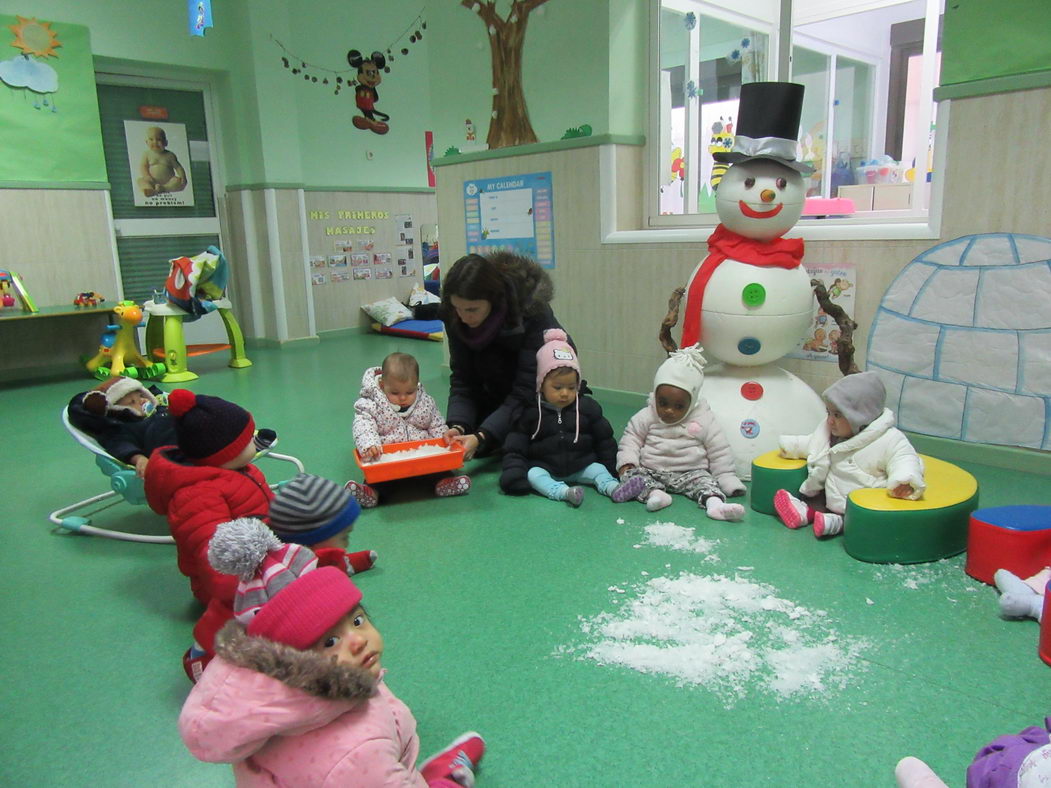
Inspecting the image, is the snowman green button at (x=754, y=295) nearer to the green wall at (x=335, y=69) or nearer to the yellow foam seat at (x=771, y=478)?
the yellow foam seat at (x=771, y=478)

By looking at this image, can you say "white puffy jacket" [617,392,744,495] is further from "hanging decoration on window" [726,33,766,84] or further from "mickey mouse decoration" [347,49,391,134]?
"mickey mouse decoration" [347,49,391,134]

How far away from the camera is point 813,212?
13.6 ft

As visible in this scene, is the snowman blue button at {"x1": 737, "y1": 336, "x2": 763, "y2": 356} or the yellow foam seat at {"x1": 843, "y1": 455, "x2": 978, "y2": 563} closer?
the yellow foam seat at {"x1": 843, "y1": 455, "x2": 978, "y2": 563}

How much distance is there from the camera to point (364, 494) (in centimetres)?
311

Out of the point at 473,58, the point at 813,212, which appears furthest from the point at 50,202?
the point at 813,212

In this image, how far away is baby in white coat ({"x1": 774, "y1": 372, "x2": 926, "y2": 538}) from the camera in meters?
2.59

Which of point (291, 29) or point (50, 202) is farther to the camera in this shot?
point (291, 29)

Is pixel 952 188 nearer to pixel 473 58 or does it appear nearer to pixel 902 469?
pixel 902 469

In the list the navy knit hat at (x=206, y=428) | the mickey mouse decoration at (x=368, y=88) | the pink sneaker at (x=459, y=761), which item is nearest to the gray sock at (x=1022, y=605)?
the pink sneaker at (x=459, y=761)

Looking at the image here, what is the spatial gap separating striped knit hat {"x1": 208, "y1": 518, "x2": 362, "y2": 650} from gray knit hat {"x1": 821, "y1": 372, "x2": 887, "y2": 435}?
6.14 ft

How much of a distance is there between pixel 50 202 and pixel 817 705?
6392 millimetres

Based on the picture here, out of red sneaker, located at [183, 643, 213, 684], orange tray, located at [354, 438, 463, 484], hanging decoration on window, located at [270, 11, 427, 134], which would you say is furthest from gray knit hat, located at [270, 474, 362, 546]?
hanging decoration on window, located at [270, 11, 427, 134]

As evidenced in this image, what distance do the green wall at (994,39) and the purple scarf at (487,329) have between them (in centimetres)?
205

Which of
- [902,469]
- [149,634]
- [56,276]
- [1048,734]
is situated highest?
[56,276]
